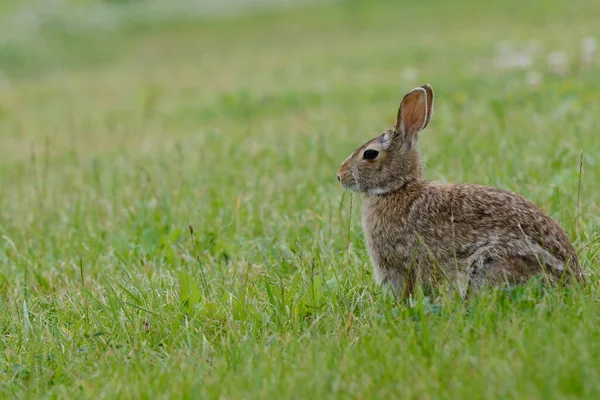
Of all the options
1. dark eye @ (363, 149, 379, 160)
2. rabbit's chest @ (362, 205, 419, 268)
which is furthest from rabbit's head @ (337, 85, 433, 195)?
rabbit's chest @ (362, 205, 419, 268)

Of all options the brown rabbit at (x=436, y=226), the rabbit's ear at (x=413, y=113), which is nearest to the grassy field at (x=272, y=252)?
the brown rabbit at (x=436, y=226)

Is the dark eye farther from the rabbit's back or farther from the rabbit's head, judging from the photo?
the rabbit's back

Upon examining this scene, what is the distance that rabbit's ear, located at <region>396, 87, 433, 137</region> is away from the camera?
481cm

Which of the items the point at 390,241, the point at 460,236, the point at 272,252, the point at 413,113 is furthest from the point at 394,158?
the point at 272,252

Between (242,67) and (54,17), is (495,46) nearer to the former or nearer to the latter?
(242,67)

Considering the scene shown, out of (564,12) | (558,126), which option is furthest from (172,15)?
(558,126)

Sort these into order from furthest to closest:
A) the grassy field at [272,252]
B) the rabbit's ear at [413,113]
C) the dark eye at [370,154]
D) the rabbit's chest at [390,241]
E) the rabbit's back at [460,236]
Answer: the dark eye at [370,154]
the rabbit's ear at [413,113]
the rabbit's chest at [390,241]
the rabbit's back at [460,236]
the grassy field at [272,252]

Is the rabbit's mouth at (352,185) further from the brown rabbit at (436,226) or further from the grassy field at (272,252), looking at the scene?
the grassy field at (272,252)

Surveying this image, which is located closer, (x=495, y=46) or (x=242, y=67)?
(x=495, y=46)

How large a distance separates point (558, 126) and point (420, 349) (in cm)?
536

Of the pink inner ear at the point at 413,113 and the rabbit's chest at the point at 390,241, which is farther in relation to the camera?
the pink inner ear at the point at 413,113

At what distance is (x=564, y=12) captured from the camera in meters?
24.9

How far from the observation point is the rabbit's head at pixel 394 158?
16.1 ft

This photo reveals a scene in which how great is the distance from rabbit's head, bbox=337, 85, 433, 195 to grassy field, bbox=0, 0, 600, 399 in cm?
29
